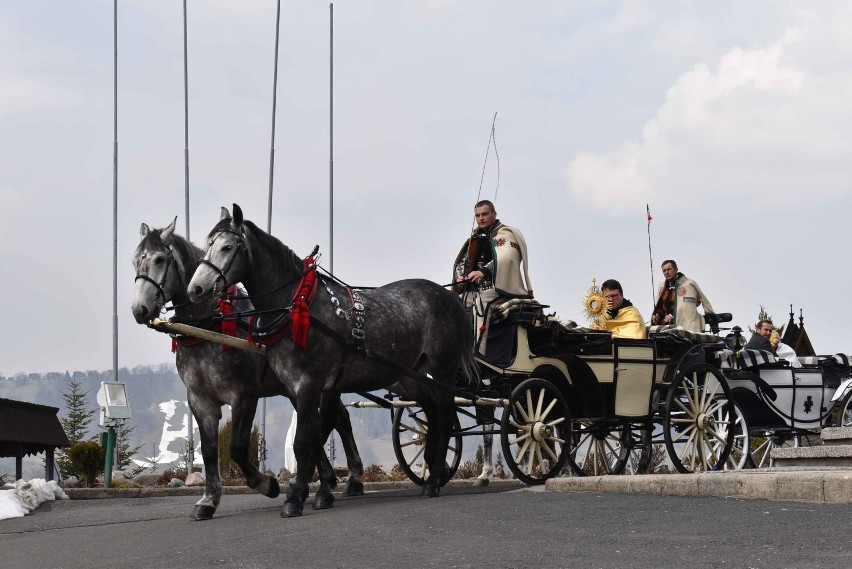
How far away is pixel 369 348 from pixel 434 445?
1527mm

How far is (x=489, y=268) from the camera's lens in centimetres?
1411

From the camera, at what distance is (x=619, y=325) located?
15.6m

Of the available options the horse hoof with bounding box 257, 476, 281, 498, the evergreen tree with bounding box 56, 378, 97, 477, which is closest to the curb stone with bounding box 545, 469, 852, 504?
the horse hoof with bounding box 257, 476, 281, 498

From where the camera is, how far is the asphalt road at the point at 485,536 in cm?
770

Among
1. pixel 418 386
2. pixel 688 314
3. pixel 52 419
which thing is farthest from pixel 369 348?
pixel 52 419

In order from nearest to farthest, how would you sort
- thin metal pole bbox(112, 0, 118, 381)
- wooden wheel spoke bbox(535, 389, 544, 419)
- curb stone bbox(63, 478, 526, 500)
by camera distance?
wooden wheel spoke bbox(535, 389, 544, 419) < curb stone bbox(63, 478, 526, 500) < thin metal pole bbox(112, 0, 118, 381)

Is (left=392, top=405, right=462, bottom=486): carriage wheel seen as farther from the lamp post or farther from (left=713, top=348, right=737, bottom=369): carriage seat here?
the lamp post

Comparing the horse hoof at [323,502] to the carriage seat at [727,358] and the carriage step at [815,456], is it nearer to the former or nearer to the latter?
the carriage step at [815,456]

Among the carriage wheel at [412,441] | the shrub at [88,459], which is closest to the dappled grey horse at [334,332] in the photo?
the carriage wheel at [412,441]

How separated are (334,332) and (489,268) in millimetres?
2876

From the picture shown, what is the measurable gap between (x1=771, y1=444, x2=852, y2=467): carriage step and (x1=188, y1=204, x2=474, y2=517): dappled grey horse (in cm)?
421

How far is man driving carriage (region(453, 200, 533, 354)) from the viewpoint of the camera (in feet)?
46.0

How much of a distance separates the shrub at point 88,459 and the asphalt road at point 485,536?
8.96 metres

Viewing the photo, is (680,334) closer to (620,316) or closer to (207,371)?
(620,316)
